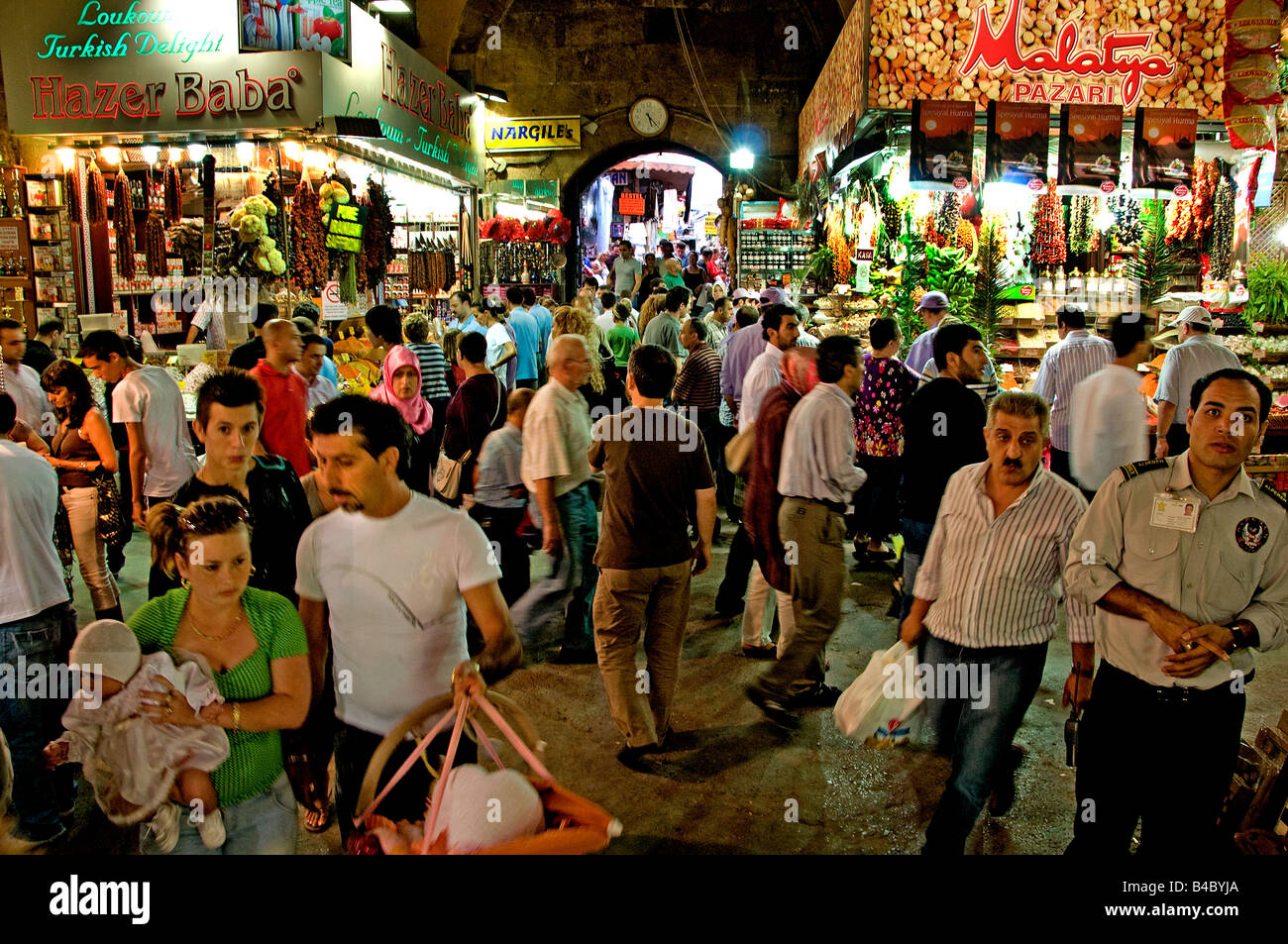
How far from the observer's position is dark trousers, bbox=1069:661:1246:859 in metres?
2.76

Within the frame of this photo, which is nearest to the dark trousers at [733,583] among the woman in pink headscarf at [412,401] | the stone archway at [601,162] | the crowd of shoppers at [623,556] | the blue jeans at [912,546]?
the crowd of shoppers at [623,556]

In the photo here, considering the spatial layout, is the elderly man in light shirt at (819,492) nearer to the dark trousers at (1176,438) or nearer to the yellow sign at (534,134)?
the dark trousers at (1176,438)

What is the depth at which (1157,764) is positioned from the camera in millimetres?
2799

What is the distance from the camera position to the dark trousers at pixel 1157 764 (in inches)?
109

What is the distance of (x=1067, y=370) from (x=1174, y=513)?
13.7ft

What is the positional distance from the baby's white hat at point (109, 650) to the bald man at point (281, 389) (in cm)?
300

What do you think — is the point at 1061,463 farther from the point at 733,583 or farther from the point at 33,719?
the point at 33,719

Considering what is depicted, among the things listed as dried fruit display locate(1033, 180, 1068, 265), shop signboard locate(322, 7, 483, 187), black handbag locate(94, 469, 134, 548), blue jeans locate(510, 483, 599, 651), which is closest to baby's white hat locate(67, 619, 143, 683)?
blue jeans locate(510, 483, 599, 651)

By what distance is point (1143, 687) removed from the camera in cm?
281

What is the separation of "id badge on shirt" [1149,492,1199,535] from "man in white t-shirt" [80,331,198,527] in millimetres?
4589

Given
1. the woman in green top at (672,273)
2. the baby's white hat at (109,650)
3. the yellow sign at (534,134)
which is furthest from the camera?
the yellow sign at (534,134)

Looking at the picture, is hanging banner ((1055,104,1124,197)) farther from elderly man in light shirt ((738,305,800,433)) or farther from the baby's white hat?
the baby's white hat

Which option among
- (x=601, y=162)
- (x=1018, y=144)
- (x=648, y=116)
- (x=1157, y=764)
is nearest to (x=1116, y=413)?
(x=1157, y=764)
